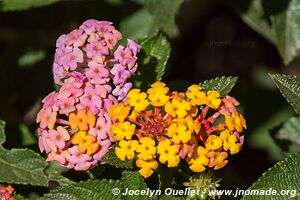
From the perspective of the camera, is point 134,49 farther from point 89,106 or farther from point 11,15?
point 11,15

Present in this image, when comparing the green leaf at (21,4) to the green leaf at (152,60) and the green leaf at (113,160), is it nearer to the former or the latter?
the green leaf at (152,60)

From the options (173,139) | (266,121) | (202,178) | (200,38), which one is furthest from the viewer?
(200,38)

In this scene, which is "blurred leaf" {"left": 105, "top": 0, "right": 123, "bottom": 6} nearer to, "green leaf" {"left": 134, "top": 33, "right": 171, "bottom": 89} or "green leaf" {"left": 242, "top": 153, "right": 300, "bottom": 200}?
"green leaf" {"left": 134, "top": 33, "right": 171, "bottom": 89}

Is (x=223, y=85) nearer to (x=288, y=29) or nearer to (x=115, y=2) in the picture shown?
(x=288, y=29)

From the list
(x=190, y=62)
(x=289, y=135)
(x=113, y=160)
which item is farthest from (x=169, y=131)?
(x=190, y=62)

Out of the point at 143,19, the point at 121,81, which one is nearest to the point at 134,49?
the point at 121,81

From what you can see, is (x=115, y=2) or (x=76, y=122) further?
(x=115, y=2)
